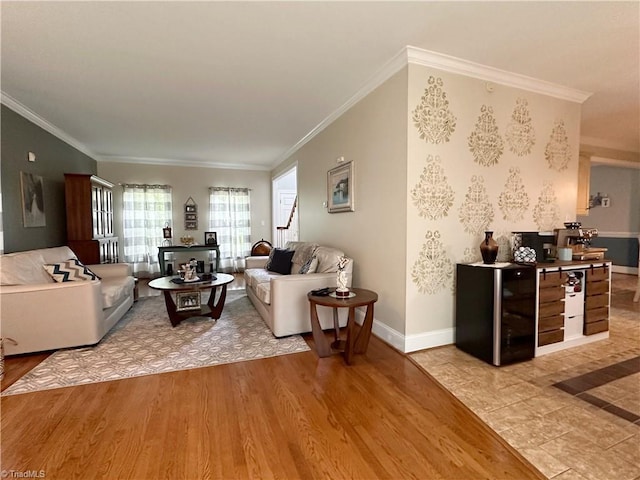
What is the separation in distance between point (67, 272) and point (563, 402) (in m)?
4.59

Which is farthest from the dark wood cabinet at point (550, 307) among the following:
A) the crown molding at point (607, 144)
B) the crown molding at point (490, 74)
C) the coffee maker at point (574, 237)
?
the crown molding at point (607, 144)

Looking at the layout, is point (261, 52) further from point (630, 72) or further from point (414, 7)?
point (630, 72)

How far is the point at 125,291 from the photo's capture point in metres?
3.76

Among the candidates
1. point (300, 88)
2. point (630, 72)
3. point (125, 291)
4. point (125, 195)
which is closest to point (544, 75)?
point (630, 72)

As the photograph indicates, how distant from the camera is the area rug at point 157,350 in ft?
7.79

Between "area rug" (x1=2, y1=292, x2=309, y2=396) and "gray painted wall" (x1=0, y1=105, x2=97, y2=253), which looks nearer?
"area rug" (x1=2, y1=292, x2=309, y2=396)

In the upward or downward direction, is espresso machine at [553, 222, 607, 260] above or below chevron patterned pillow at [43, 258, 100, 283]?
above

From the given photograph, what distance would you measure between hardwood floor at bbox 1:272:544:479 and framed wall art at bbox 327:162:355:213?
1979 mm

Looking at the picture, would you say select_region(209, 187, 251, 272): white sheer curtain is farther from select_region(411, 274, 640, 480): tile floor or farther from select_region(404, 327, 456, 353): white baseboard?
select_region(411, 274, 640, 480): tile floor

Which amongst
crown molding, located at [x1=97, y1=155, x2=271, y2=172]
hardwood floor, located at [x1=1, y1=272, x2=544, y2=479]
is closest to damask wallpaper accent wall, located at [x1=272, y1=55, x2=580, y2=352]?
hardwood floor, located at [x1=1, y1=272, x2=544, y2=479]

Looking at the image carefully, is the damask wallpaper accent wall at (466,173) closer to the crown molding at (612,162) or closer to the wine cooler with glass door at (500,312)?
the wine cooler with glass door at (500,312)

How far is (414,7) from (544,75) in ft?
6.13

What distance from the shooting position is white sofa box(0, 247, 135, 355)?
104 inches

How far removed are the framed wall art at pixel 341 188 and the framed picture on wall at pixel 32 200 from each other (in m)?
3.81
